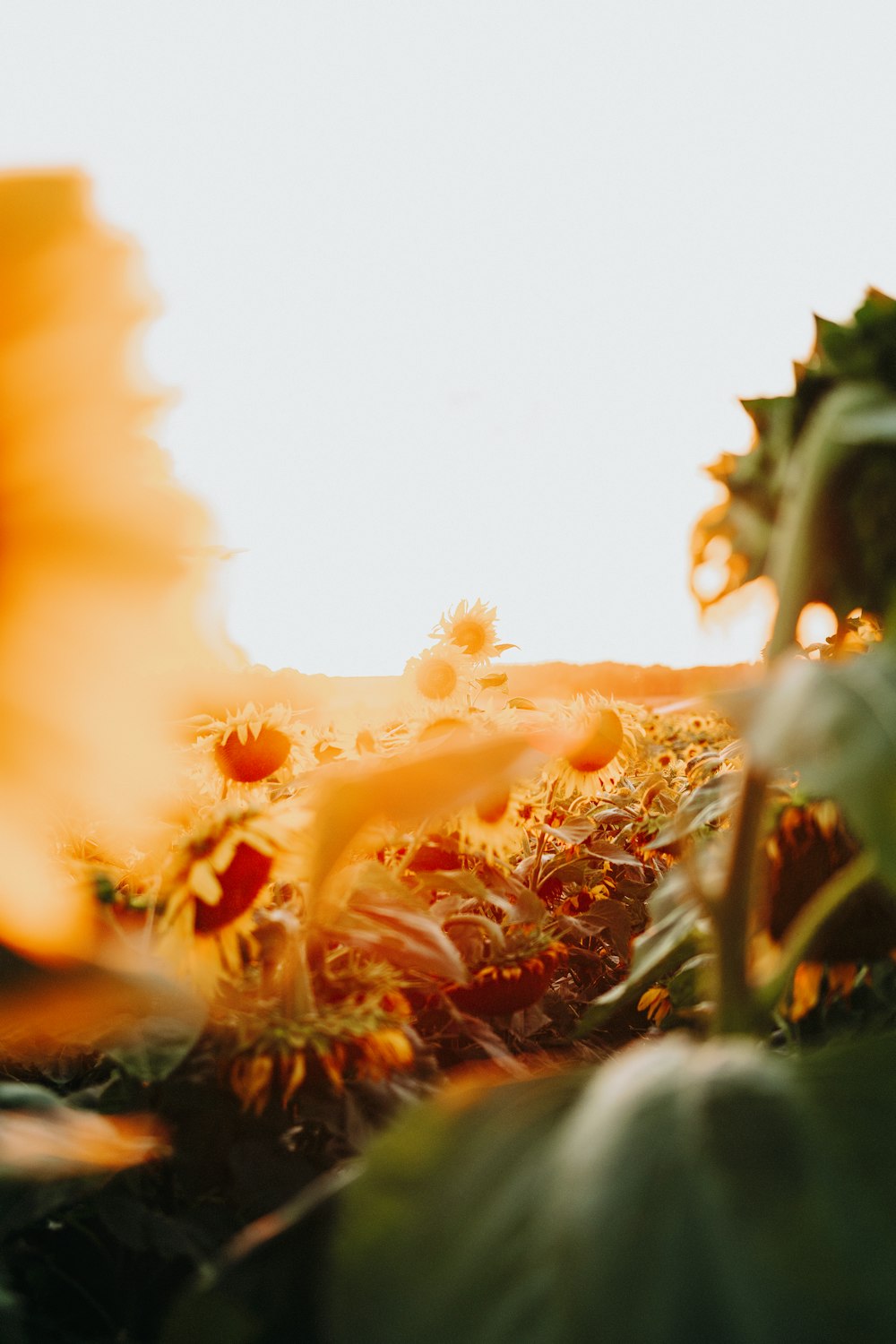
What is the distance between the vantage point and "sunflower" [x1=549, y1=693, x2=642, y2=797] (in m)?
2.06

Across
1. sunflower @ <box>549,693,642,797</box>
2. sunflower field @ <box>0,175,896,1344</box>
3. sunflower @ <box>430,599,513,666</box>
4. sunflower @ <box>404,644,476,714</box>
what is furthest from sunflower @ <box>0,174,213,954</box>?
sunflower @ <box>430,599,513,666</box>

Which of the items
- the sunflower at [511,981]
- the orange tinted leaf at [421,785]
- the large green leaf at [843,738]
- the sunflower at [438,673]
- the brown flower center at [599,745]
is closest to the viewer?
the large green leaf at [843,738]

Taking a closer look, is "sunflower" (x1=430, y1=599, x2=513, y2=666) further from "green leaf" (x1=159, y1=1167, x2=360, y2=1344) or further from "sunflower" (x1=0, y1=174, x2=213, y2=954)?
"green leaf" (x1=159, y1=1167, x2=360, y2=1344)

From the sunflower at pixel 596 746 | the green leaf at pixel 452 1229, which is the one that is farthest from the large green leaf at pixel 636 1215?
the sunflower at pixel 596 746

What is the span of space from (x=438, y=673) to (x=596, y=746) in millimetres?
504

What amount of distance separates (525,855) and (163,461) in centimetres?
136

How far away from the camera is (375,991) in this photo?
84 cm

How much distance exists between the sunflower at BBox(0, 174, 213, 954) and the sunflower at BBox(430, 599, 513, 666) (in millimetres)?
2093

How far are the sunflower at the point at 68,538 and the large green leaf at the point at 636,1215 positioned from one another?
0.25 m

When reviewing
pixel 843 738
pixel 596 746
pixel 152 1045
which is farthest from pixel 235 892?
pixel 596 746

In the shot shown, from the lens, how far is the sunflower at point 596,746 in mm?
2059

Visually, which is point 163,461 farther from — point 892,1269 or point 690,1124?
point 892,1269

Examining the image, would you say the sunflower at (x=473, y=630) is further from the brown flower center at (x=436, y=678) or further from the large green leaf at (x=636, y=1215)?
the large green leaf at (x=636, y=1215)

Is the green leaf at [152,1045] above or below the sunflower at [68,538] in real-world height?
below
